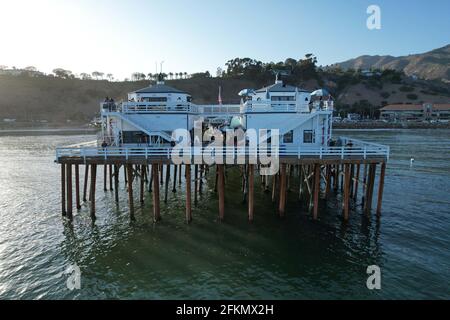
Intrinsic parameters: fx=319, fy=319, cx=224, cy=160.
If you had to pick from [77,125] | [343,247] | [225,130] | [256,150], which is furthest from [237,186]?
[77,125]

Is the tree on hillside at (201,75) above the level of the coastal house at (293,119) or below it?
above

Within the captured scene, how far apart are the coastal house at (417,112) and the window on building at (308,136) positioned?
128 metres

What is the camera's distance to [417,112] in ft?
464

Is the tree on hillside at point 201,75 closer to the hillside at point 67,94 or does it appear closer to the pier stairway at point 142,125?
the hillside at point 67,94

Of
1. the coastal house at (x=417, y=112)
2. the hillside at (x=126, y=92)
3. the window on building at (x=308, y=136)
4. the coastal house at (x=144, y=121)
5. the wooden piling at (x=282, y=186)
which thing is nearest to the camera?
the wooden piling at (x=282, y=186)

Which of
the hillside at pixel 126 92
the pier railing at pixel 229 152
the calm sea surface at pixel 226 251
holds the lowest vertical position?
the calm sea surface at pixel 226 251

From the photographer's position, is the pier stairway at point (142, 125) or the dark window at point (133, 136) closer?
the pier stairway at point (142, 125)

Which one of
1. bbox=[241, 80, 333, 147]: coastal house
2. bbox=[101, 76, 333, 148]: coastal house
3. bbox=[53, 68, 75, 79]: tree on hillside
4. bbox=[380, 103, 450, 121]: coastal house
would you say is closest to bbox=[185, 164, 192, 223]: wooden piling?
bbox=[101, 76, 333, 148]: coastal house

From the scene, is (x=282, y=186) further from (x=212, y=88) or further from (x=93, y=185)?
(x=212, y=88)

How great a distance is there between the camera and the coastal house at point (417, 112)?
5492 inches

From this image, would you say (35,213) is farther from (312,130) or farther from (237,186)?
(312,130)

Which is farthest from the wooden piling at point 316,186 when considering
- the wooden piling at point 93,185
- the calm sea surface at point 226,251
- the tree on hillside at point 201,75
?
the tree on hillside at point 201,75

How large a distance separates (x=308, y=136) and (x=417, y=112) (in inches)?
5504

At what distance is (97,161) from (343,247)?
1744 cm
